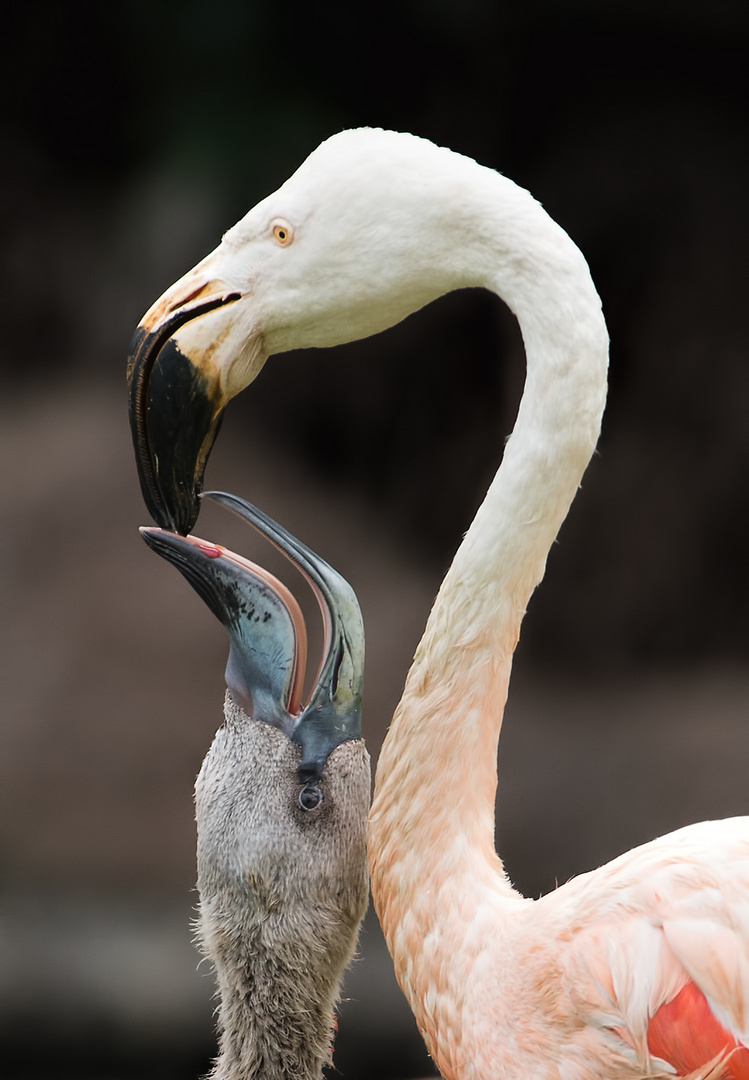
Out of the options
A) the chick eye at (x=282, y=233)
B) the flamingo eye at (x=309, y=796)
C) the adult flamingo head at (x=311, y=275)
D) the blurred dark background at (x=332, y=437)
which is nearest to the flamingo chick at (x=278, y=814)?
the flamingo eye at (x=309, y=796)

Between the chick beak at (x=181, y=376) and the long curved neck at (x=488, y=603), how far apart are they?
0.25 metres

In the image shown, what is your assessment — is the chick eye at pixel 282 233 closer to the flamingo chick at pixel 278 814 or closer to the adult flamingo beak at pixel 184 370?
the adult flamingo beak at pixel 184 370

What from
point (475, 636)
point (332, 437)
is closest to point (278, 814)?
point (475, 636)

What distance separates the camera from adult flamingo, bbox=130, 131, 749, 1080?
36.7 inches

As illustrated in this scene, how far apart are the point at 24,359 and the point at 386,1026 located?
6.88 ft

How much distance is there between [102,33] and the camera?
289 centimetres

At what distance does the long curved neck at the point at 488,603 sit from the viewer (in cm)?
99

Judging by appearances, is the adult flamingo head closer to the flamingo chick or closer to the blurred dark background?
the flamingo chick

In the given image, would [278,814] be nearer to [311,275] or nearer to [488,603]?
[488,603]

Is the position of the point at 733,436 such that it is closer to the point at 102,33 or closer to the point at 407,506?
the point at 407,506

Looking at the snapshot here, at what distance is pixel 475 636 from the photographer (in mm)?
1064

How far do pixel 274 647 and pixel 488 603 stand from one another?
23 centimetres

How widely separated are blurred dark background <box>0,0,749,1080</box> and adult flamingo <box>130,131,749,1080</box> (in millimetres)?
1791

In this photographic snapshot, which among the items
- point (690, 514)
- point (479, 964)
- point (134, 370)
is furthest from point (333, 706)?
point (690, 514)
